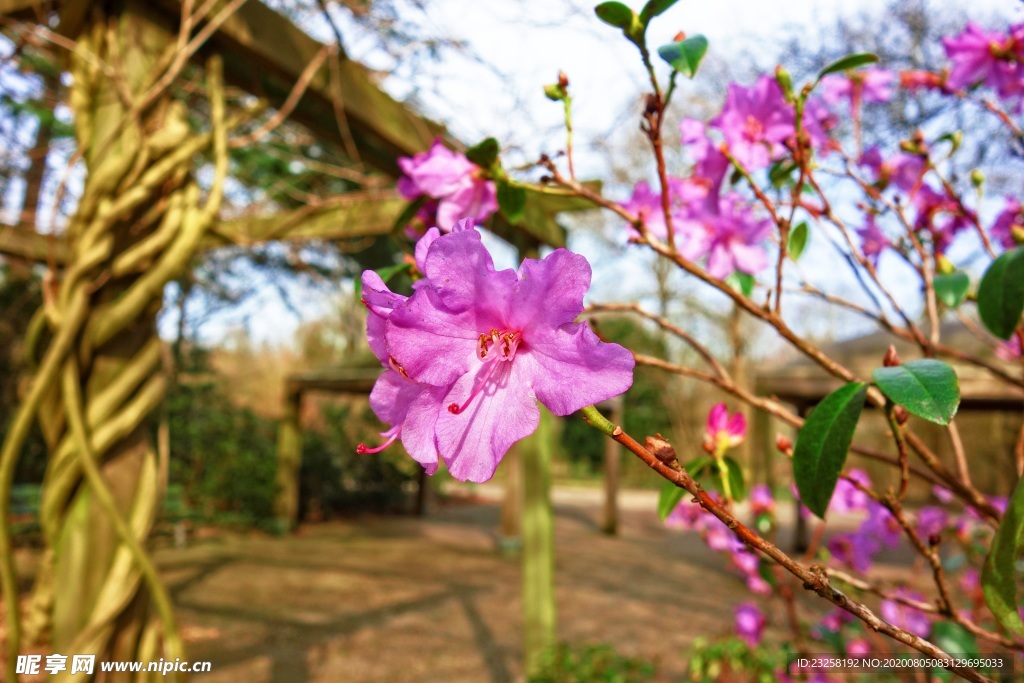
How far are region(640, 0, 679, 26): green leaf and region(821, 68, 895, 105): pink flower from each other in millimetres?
705

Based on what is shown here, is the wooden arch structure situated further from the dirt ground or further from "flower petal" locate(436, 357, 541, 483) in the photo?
the dirt ground

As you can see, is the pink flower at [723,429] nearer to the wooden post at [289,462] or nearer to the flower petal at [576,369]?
the flower petal at [576,369]

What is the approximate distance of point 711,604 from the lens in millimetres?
4039

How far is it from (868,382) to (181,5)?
1244 mm

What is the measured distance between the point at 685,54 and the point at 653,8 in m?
0.08

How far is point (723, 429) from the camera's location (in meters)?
0.76

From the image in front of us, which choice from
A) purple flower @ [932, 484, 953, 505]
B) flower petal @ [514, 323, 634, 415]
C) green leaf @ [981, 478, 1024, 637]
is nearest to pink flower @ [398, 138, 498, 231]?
flower petal @ [514, 323, 634, 415]

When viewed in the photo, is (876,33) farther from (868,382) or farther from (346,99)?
(868,382)

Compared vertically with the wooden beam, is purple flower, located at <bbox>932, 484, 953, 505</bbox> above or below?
below

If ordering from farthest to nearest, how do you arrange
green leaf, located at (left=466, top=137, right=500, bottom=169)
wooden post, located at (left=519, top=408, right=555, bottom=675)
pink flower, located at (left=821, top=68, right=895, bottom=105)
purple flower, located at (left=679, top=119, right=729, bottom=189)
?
wooden post, located at (left=519, top=408, right=555, bottom=675)
pink flower, located at (left=821, top=68, right=895, bottom=105)
purple flower, located at (left=679, top=119, right=729, bottom=189)
green leaf, located at (left=466, top=137, right=500, bottom=169)

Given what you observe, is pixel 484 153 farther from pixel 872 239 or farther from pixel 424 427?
pixel 872 239

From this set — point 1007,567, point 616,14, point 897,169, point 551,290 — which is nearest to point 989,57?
point 897,169

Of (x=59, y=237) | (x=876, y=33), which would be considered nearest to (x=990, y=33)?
(x=876, y=33)

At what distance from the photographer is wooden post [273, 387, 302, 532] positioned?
21.4ft
